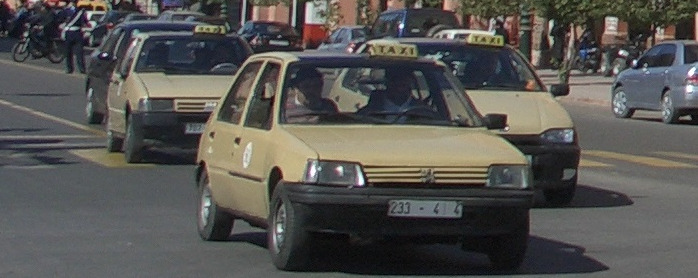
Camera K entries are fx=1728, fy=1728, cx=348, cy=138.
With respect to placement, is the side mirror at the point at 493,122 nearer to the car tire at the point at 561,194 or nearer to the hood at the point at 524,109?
the hood at the point at 524,109

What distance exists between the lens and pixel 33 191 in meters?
15.5

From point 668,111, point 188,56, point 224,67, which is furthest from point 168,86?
point 668,111

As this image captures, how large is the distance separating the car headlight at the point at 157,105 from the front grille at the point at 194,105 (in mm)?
96

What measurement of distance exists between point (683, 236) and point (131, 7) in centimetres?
6417

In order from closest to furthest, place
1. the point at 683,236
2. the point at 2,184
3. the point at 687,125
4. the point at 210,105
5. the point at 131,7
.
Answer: the point at 683,236 → the point at 2,184 → the point at 210,105 → the point at 687,125 → the point at 131,7

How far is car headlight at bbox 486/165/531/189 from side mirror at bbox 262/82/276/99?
1.70 metres

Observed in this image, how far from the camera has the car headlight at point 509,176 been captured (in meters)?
10.0

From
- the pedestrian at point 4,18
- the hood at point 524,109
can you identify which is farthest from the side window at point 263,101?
the pedestrian at point 4,18

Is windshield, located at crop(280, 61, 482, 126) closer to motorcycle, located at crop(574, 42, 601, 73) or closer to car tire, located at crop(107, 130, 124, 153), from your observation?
car tire, located at crop(107, 130, 124, 153)

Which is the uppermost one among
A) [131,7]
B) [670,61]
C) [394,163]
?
[394,163]

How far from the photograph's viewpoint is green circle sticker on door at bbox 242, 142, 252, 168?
1088 cm

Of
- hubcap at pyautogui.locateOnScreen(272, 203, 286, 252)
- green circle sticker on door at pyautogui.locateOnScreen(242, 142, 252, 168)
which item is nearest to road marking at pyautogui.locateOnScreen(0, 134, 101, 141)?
green circle sticker on door at pyautogui.locateOnScreen(242, 142, 252, 168)

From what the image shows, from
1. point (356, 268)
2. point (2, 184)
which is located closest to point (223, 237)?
point (356, 268)

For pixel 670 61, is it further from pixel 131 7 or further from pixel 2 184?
pixel 131 7
